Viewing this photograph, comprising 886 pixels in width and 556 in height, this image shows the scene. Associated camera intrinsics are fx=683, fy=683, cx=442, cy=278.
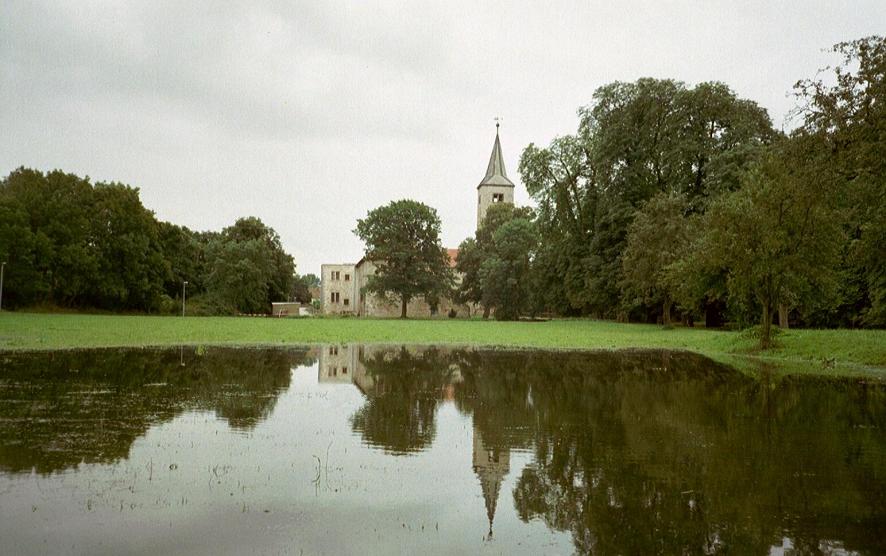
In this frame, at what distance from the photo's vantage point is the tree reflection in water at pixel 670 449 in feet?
17.2

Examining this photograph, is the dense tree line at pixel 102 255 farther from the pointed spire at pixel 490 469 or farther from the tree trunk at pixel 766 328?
the pointed spire at pixel 490 469

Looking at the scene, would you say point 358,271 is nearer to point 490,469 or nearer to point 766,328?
point 766,328

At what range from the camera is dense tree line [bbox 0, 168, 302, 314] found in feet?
193

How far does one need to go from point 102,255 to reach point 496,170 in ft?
213

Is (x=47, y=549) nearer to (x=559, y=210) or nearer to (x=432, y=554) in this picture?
(x=432, y=554)

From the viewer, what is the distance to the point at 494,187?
11050 centimetres

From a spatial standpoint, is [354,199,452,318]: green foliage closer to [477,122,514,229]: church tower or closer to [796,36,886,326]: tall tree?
[477,122,514,229]: church tower

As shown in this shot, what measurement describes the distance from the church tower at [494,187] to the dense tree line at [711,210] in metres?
34.6

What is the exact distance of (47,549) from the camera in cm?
445

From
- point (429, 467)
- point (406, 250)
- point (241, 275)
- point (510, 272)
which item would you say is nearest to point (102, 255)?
point (241, 275)

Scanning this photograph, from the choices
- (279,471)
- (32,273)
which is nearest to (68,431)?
(279,471)

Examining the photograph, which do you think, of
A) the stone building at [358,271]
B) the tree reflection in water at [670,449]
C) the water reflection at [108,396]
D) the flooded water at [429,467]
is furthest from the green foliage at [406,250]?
the flooded water at [429,467]

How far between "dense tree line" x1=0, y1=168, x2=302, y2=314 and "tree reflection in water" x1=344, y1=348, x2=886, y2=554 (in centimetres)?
5452

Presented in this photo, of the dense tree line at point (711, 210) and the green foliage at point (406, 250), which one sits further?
the green foliage at point (406, 250)
